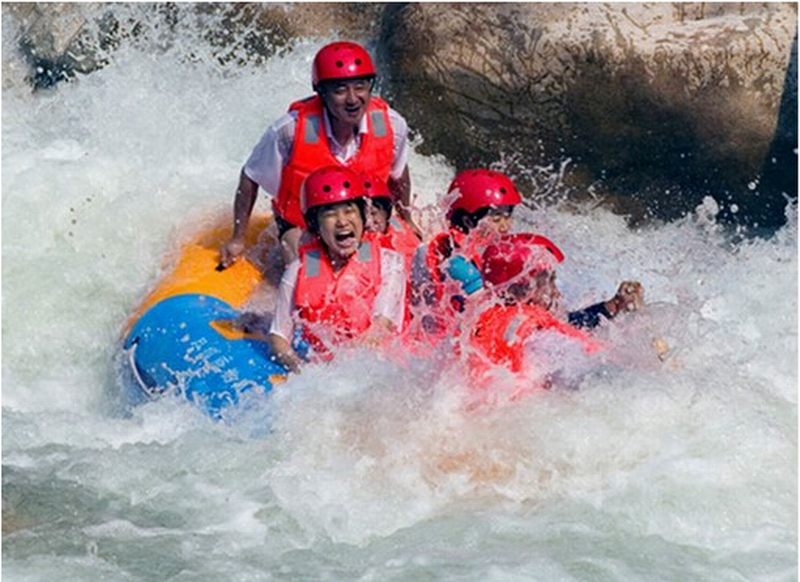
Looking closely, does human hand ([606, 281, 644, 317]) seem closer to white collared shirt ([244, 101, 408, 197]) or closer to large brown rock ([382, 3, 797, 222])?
white collared shirt ([244, 101, 408, 197])

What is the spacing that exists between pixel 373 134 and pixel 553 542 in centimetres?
218

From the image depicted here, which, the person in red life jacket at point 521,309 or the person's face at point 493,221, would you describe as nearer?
the person in red life jacket at point 521,309

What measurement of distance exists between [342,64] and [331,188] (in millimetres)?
737

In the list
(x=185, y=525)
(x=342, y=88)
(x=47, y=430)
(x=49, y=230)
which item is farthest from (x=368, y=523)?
(x=49, y=230)

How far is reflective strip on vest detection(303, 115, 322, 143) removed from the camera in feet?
20.8

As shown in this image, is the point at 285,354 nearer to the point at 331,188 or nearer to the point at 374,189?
the point at 331,188

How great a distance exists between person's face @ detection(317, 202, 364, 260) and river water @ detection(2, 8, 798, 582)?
421mm

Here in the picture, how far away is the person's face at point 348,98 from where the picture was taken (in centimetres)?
617

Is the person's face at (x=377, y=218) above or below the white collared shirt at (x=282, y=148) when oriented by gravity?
below

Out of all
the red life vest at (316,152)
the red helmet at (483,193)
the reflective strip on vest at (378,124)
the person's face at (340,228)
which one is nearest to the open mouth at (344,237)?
the person's face at (340,228)

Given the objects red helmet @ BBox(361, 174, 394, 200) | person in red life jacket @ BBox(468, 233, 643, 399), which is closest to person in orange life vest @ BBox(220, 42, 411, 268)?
red helmet @ BBox(361, 174, 394, 200)

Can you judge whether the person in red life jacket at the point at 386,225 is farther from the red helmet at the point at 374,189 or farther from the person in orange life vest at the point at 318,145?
the person in orange life vest at the point at 318,145

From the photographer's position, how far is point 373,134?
253 inches

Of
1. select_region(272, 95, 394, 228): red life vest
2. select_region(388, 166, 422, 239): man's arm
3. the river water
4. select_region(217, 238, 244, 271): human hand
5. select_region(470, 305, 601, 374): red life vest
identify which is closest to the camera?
the river water
